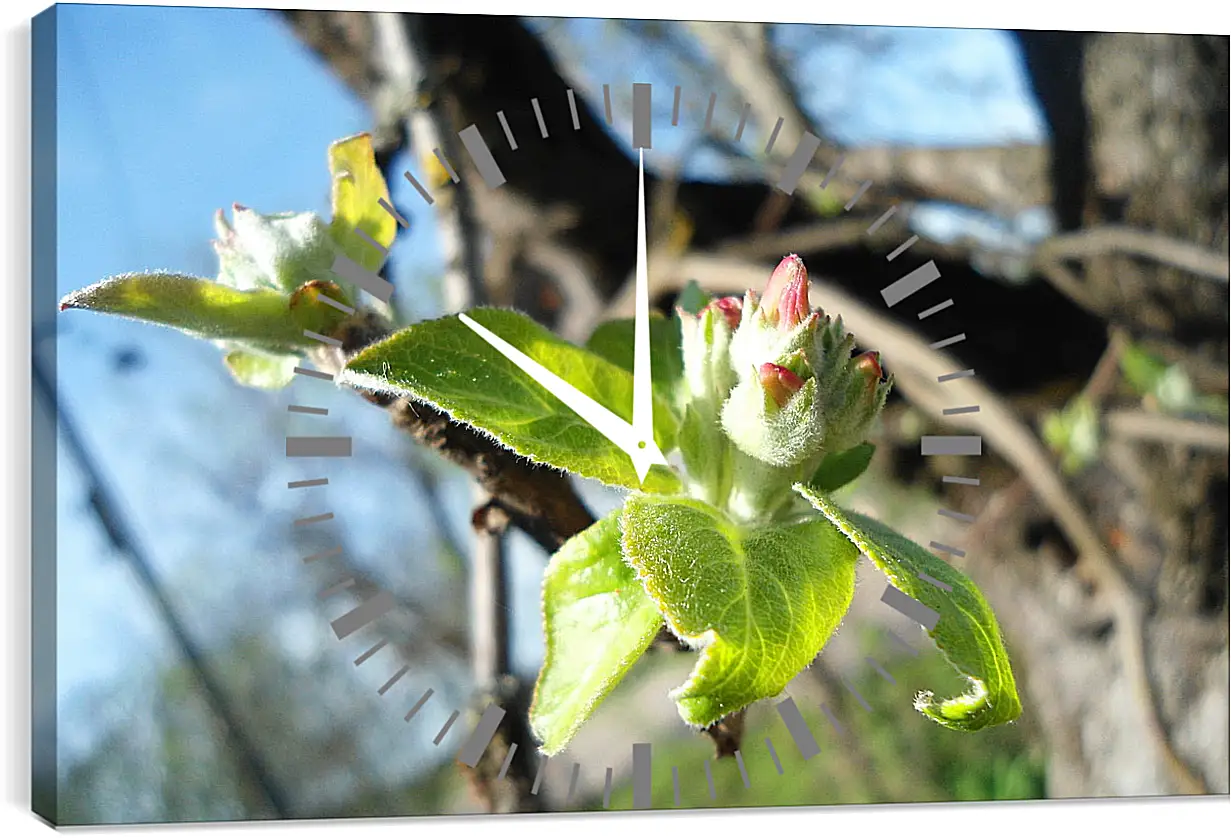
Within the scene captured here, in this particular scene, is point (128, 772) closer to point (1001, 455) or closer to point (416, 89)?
point (416, 89)

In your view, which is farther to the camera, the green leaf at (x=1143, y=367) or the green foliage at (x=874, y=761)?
the green foliage at (x=874, y=761)

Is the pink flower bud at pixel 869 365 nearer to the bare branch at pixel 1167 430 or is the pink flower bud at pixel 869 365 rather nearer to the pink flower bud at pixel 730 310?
the pink flower bud at pixel 730 310

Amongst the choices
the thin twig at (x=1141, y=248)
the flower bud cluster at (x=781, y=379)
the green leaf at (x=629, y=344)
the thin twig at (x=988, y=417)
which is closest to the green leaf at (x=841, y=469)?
the flower bud cluster at (x=781, y=379)

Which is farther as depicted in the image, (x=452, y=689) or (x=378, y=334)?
(x=452, y=689)

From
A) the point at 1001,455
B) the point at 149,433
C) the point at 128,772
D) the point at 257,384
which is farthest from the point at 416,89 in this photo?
the point at 1001,455

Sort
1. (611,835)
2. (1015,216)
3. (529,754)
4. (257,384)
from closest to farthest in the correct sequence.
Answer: (257,384)
(529,754)
(611,835)
(1015,216)

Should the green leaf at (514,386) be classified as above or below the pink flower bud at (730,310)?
below

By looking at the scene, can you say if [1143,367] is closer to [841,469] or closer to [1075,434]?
[1075,434]

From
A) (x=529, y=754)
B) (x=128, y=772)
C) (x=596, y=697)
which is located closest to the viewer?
(x=596, y=697)
